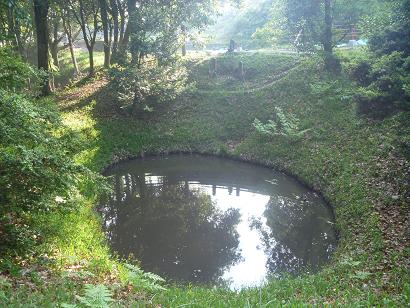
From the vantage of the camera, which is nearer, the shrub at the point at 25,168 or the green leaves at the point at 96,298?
the green leaves at the point at 96,298

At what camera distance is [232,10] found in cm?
6303

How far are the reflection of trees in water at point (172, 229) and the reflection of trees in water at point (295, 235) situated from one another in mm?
1397

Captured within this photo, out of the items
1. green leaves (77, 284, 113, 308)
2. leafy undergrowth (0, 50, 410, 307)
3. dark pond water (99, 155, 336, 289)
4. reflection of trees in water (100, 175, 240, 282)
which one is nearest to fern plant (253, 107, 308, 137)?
leafy undergrowth (0, 50, 410, 307)

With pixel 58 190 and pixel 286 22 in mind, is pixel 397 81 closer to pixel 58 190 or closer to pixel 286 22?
pixel 58 190

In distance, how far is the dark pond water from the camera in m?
13.0

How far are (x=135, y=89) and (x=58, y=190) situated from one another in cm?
1701

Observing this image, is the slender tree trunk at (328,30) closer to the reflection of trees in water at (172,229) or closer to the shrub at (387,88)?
the shrub at (387,88)

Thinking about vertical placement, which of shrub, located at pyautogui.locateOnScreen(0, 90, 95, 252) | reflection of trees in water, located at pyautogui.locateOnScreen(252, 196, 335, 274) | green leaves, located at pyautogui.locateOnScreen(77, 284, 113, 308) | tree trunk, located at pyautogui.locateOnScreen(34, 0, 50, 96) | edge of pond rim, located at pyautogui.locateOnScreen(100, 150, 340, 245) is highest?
tree trunk, located at pyautogui.locateOnScreen(34, 0, 50, 96)

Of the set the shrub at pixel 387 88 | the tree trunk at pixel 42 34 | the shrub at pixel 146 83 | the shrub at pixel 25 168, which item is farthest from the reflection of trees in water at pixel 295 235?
the tree trunk at pixel 42 34

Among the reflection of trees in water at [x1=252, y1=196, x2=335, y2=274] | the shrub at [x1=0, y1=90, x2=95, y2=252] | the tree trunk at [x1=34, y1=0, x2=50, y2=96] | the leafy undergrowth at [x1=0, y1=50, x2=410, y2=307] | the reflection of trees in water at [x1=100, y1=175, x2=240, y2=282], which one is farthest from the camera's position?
the tree trunk at [x1=34, y1=0, x2=50, y2=96]

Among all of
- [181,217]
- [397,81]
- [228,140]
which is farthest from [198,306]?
[228,140]

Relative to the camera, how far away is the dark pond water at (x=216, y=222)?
13.0 metres

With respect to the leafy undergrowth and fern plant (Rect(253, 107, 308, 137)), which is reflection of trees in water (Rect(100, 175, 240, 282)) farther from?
fern plant (Rect(253, 107, 308, 137))

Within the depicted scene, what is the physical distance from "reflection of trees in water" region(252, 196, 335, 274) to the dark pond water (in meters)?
0.03
